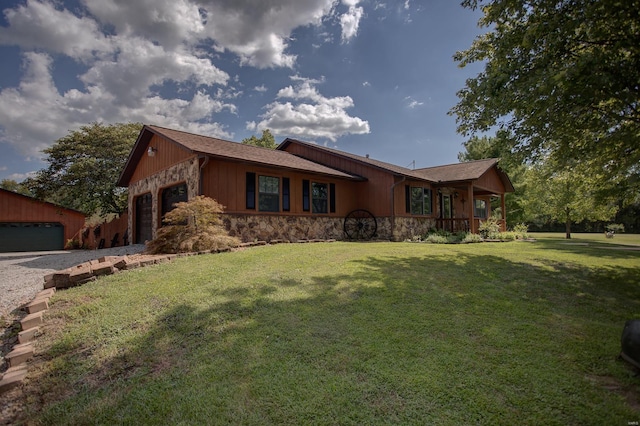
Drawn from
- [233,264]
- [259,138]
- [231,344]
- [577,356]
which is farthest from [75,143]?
[577,356]

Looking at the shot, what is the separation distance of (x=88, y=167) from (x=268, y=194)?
53.1ft

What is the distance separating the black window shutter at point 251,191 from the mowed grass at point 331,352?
16.9 ft

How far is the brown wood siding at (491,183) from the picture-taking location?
58.9 ft

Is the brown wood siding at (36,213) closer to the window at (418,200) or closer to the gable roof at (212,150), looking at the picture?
the gable roof at (212,150)

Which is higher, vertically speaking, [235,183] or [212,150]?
[212,150]

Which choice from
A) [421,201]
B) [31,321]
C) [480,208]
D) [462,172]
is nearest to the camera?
[31,321]

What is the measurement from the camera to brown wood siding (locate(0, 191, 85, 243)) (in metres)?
16.4

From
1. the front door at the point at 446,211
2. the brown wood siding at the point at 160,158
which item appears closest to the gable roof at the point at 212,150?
the brown wood siding at the point at 160,158

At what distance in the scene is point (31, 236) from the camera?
17.1 m

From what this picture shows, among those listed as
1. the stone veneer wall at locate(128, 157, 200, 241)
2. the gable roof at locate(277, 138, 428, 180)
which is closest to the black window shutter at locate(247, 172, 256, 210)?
the stone veneer wall at locate(128, 157, 200, 241)

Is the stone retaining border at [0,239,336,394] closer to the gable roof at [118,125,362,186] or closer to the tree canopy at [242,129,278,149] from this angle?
the gable roof at [118,125,362,186]

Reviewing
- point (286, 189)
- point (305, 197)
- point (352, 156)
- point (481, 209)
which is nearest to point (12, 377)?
point (286, 189)

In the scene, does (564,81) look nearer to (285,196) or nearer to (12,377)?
(12,377)

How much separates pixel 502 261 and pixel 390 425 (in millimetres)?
6828
